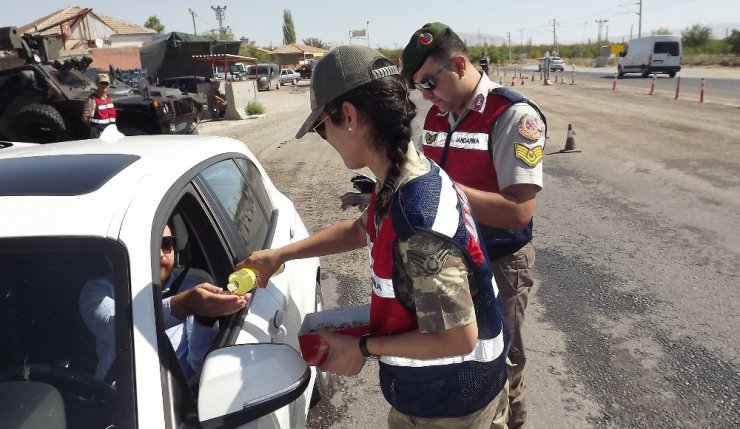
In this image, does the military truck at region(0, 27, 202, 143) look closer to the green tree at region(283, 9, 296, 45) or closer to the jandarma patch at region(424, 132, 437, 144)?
the jandarma patch at region(424, 132, 437, 144)

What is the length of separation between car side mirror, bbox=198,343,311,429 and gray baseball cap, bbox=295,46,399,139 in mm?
631

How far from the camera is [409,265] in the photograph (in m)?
1.30

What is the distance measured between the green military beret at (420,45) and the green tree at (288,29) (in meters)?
113

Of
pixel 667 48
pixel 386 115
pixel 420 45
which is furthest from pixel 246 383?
pixel 667 48

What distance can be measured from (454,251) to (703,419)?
2.32 meters

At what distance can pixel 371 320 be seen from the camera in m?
1.51

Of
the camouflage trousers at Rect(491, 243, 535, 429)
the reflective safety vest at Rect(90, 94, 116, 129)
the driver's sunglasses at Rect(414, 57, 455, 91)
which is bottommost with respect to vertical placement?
the camouflage trousers at Rect(491, 243, 535, 429)

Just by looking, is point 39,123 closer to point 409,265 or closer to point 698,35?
point 409,265

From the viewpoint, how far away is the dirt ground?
3.02 m

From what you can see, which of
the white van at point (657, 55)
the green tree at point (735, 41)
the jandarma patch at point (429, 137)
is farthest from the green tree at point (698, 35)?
the jandarma patch at point (429, 137)

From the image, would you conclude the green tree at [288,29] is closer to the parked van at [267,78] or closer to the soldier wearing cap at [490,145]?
the parked van at [267,78]

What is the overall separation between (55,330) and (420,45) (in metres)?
1.56

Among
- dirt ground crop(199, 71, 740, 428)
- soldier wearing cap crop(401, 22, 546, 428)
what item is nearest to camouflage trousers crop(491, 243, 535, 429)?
soldier wearing cap crop(401, 22, 546, 428)

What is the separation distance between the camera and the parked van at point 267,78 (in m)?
36.9
